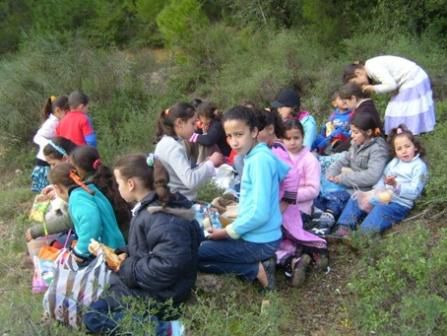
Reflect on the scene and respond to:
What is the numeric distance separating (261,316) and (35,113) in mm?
7223

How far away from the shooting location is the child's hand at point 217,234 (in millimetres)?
4180

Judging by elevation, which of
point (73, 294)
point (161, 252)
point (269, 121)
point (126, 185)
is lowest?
point (73, 294)

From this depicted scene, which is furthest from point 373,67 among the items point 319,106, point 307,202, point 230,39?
point 230,39

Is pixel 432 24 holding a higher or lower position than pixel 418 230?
lower

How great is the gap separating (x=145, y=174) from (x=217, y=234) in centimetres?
77

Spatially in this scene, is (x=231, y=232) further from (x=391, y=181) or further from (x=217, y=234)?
(x=391, y=181)

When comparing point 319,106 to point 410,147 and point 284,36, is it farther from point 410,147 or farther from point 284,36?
point 410,147

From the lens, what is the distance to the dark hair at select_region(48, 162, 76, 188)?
4.35 metres

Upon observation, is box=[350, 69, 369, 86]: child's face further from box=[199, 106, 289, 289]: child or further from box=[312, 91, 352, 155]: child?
box=[199, 106, 289, 289]: child

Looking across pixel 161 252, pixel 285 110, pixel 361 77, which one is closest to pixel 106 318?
pixel 161 252

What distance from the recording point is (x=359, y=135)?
5457mm

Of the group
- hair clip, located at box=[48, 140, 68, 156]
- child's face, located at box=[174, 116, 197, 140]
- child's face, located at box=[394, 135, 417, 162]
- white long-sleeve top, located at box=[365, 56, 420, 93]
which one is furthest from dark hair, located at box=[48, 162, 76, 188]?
white long-sleeve top, located at box=[365, 56, 420, 93]

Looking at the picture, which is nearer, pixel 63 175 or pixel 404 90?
pixel 63 175

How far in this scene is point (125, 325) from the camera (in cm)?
345
